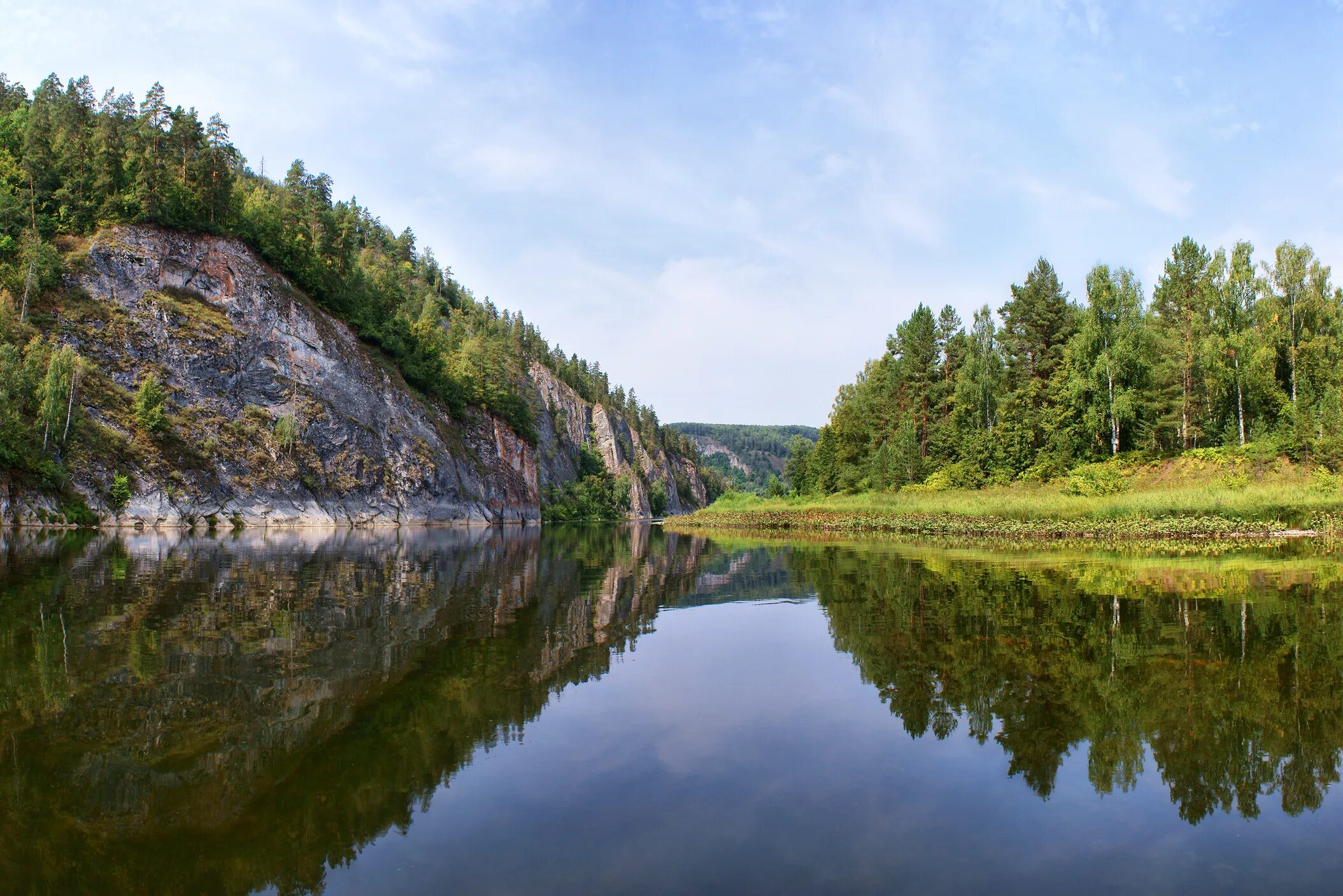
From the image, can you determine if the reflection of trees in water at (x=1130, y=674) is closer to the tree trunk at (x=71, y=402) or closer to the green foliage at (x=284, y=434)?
the tree trunk at (x=71, y=402)

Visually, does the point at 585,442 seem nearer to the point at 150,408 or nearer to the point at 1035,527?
the point at 150,408

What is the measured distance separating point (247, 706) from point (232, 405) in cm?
6397

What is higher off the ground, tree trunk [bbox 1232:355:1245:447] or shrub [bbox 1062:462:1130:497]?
tree trunk [bbox 1232:355:1245:447]

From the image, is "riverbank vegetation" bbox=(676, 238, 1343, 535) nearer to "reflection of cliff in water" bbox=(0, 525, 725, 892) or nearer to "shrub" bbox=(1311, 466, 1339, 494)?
"shrub" bbox=(1311, 466, 1339, 494)

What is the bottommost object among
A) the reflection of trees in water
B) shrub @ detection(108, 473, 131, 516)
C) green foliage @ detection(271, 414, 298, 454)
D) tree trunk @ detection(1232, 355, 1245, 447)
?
the reflection of trees in water

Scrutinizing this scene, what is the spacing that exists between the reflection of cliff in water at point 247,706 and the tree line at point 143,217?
141 ft

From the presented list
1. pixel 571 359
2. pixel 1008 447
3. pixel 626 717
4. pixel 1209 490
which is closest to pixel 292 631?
pixel 626 717

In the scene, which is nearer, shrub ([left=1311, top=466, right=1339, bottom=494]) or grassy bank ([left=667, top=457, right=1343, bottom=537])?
grassy bank ([left=667, top=457, right=1343, bottom=537])

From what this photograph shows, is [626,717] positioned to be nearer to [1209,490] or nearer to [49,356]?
[1209,490]

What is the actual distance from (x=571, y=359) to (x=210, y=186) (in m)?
118

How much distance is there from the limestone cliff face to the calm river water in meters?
111

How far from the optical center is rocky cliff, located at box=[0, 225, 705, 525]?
53812 millimetres

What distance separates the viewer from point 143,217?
6344cm

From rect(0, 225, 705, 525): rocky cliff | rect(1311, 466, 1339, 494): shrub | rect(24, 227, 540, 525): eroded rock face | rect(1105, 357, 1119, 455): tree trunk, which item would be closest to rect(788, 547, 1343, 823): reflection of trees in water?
rect(1311, 466, 1339, 494): shrub
